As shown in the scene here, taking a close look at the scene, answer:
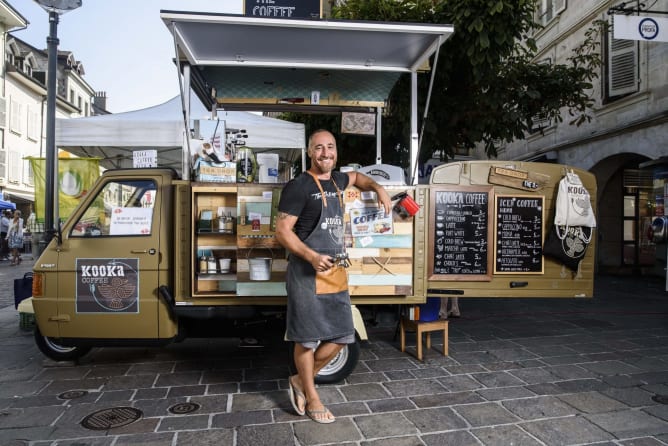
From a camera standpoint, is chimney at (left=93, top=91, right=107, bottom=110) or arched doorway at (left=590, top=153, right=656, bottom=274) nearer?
arched doorway at (left=590, top=153, right=656, bottom=274)

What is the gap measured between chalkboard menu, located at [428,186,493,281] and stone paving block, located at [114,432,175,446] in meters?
2.91

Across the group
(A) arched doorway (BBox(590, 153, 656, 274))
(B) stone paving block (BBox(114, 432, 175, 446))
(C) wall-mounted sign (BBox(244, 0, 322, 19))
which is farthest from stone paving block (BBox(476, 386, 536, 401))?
(A) arched doorway (BBox(590, 153, 656, 274))

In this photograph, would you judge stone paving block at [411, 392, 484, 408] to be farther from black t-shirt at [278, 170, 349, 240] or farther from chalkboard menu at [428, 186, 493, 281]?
black t-shirt at [278, 170, 349, 240]

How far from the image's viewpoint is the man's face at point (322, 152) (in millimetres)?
3561

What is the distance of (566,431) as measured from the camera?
3.41m

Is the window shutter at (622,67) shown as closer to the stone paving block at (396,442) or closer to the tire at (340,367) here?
the tire at (340,367)

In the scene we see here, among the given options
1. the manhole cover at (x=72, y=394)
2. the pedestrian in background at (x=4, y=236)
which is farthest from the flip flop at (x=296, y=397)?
the pedestrian in background at (x=4, y=236)

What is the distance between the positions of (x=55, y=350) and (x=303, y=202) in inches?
129

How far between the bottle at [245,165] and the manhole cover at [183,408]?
6.82ft

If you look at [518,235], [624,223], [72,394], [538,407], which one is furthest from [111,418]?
[624,223]

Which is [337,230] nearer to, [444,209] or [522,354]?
[444,209]

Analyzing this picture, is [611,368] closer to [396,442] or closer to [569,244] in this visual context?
[569,244]

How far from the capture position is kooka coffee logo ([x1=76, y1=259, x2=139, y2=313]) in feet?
14.8

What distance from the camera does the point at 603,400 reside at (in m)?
3.98
